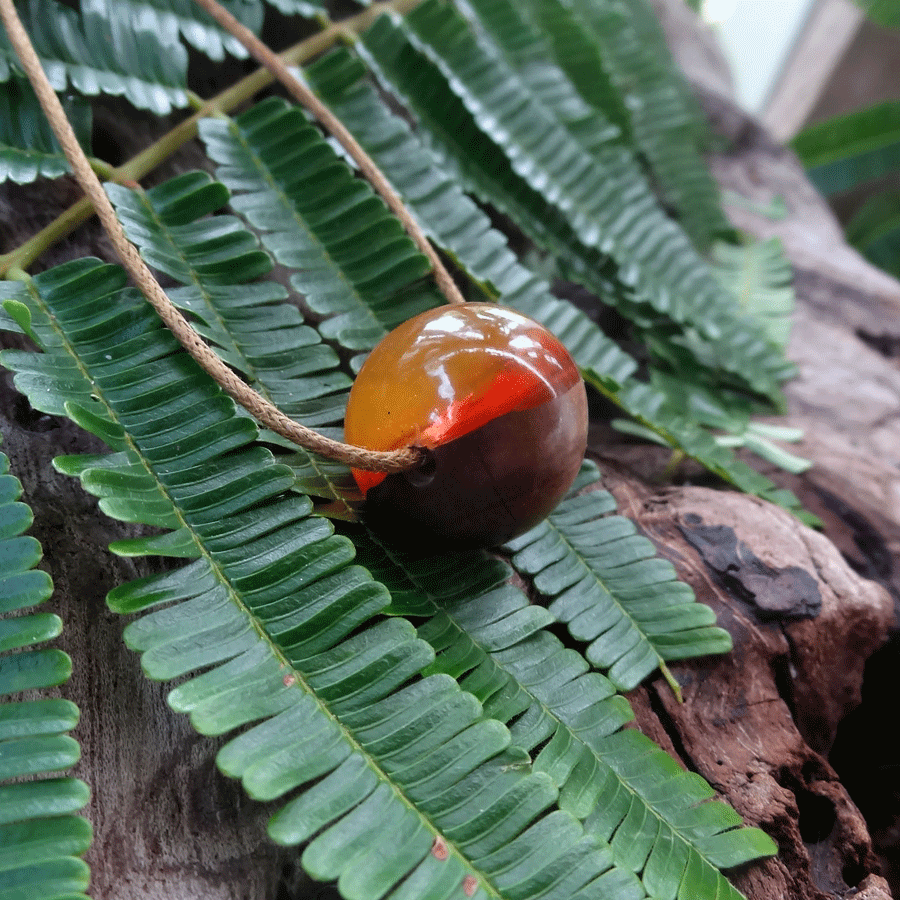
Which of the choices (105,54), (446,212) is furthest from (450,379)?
(105,54)

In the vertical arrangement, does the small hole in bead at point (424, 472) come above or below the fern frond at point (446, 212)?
below

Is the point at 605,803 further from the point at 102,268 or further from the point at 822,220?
the point at 822,220

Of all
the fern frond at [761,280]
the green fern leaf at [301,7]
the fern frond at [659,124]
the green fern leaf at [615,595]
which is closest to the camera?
the green fern leaf at [615,595]

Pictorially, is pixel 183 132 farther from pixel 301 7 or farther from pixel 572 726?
pixel 572 726

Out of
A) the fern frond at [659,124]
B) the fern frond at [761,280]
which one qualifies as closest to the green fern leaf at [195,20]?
the fern frond at [659,124]

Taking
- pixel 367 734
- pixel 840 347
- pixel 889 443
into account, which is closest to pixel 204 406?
pixel 367 734

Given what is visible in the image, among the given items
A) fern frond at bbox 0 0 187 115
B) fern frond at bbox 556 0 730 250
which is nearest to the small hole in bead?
fern frond at bbox 0 0 187 115

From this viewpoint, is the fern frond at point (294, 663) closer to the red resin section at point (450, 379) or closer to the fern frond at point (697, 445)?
the red resin section at point (450, 379)
